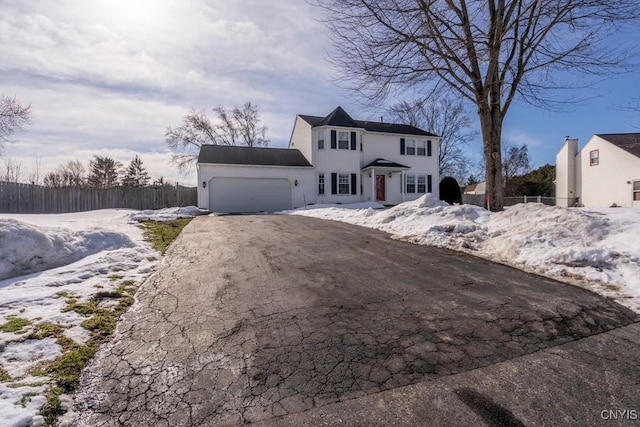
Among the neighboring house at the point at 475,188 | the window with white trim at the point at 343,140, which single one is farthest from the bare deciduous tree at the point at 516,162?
the window with white trim at the point at 343,140

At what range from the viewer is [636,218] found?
629 cm

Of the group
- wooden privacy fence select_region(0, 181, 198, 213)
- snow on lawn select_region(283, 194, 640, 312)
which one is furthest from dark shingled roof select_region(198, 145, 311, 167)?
snow on lawn select_region(283, 194, 640, 312)

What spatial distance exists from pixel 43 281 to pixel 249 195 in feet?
54.3

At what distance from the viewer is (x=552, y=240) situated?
235 inches

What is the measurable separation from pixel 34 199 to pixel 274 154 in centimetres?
1360

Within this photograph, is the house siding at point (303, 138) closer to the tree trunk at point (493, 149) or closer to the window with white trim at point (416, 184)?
the window with white trim at point (416, 184)

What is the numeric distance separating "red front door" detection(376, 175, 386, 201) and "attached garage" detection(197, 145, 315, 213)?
5013 millimetres

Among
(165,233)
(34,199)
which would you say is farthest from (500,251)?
(34,199)

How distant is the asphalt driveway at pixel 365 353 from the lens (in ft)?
6.90

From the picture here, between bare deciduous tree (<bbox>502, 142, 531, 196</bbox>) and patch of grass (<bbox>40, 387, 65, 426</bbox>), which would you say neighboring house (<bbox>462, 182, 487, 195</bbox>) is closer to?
bare deciduous tree (<bbox>502, 142, 531, 196</bbox>)

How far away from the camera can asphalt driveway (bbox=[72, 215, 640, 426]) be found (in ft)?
6.90

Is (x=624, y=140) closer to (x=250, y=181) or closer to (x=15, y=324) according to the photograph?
(x=250, y=181)

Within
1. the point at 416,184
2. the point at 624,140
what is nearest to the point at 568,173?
the point at 624,140

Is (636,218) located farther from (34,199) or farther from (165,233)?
(34,199)
